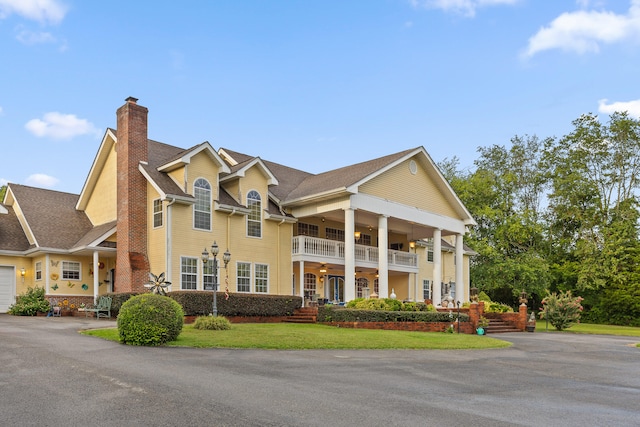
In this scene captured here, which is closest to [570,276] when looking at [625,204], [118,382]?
[625,204]

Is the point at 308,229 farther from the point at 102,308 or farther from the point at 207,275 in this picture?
the point at 102,308

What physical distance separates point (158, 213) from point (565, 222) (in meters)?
37.6

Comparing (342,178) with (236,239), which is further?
(342,178)

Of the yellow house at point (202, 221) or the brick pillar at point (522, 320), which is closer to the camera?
the yellow house at point (202, 221)

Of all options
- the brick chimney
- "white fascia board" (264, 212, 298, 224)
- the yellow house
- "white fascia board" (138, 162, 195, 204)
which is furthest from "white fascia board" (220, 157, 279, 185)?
the brick chimney

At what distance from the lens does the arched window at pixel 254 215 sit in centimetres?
2725

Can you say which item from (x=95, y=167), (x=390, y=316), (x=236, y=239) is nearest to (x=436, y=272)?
(x=390, y=316)

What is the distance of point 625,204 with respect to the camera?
44.4 m

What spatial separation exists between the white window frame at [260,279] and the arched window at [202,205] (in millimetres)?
3411

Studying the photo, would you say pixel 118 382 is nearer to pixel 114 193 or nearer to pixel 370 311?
pixel 370 311

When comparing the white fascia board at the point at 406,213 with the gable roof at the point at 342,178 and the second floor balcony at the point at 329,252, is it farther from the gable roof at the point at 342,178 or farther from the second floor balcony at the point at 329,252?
the second floor balcony at the point at 329,252

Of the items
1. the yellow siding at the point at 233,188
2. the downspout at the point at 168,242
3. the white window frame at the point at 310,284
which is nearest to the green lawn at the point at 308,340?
the downspout at the point at 168,242

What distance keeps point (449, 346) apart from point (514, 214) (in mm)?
33189

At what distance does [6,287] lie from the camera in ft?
88.0
